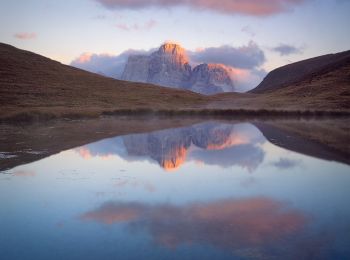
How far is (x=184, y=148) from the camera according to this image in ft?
74.9

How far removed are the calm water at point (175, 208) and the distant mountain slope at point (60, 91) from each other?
96.0ft

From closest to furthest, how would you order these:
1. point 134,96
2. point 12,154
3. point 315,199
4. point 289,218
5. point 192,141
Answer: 1. point 289,218
2. point 315,199
3. point 12,154
4. point 192,141
5. point 134,96

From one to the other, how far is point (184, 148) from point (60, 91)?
157ft

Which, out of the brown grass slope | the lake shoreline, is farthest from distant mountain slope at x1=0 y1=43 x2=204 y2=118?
the brown grass slope

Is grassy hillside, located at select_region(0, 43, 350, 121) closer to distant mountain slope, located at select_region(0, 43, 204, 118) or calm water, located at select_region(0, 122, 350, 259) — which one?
distant mountain slope, located at select_region(0, 43, 204, 118)

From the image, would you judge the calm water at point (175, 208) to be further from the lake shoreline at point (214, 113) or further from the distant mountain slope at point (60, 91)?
the distant mountain slope at point (60, 91)

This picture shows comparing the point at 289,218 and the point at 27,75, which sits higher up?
the point at 27,75

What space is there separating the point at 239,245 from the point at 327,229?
91.1 inches

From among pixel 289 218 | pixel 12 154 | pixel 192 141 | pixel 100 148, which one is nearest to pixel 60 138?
pixel 100 148

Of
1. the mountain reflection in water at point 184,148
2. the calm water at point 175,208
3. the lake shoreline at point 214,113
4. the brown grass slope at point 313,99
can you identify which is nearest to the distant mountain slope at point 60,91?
the lake shoreline at point 214,113

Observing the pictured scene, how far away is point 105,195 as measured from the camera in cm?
1227

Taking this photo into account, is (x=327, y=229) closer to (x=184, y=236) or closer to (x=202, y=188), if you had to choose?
(x=184, y=236)

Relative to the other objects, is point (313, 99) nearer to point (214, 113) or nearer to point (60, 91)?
point (214, 113)

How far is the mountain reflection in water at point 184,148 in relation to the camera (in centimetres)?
1916
